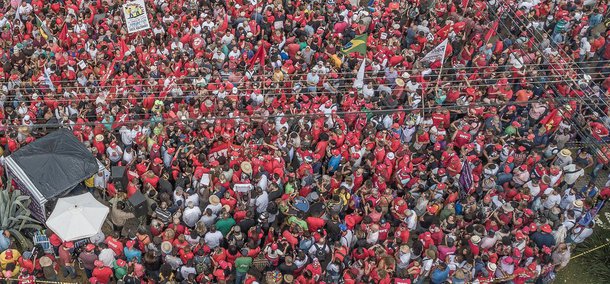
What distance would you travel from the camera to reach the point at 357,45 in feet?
53.0

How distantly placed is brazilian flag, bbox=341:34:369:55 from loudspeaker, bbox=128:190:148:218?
22.4 ft

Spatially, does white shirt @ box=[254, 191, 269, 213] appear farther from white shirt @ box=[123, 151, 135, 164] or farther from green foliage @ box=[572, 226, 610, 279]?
green foliage @ box=[572, 226, 610, 279]

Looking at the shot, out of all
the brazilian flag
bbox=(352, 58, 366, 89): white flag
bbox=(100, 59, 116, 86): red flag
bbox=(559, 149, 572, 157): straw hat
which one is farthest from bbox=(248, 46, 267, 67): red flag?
bbox=(559, 149, 572, 157): straw hat

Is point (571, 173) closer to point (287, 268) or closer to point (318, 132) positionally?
point (318, 132)

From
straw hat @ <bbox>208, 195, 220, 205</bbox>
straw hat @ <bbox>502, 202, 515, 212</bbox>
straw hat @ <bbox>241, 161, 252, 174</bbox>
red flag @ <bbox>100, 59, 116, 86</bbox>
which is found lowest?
straw hat @ <bbox>502, 202, 515, 212</bbox>

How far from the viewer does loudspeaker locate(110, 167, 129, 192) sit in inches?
508

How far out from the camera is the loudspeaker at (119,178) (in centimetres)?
1291

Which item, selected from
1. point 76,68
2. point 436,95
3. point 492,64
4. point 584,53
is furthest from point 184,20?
point 584,53

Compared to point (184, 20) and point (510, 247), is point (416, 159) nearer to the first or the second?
point (510, 247)

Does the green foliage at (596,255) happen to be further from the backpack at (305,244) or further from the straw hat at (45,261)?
the straw hat at (45,261)

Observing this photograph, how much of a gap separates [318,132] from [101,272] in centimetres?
562

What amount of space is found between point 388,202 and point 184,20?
829 cm

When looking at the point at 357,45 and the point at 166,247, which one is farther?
the point at 357,45

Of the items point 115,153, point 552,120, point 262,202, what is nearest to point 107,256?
point 115,153
